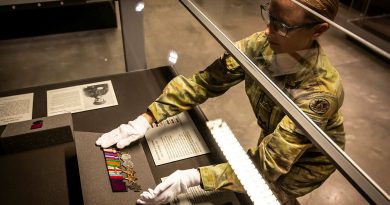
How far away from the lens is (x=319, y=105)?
1.08 metres

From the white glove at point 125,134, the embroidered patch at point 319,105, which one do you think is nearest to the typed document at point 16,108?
the white glove at point 125,134

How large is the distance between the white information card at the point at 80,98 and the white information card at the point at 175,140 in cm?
37

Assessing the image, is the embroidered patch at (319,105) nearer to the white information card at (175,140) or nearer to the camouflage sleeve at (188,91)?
the camouflage sleeve at (188,91)

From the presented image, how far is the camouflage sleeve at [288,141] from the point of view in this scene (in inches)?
42.2

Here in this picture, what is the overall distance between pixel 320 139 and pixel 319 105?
349 millimetres

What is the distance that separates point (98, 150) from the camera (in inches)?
58.6

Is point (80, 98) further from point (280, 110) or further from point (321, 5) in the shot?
point (321, 5)

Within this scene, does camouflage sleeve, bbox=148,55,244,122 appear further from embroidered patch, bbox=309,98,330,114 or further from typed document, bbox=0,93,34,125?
typed document, bbox=0,93,34,125

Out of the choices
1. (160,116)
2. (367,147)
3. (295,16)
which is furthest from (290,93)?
(367,147)

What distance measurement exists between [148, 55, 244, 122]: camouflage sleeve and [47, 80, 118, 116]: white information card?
0.39 m

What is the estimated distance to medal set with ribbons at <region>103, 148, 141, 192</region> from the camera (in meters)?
1.34

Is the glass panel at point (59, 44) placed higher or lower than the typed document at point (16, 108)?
higher

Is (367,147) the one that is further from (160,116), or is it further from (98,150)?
(98,150)

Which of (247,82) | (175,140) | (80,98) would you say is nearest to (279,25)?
(247,82)
